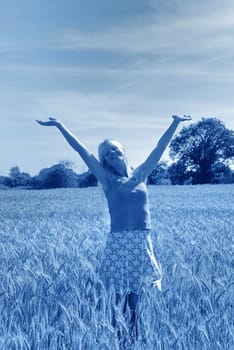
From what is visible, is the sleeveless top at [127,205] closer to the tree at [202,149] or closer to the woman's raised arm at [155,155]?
the woman's raised arm at [155,155]

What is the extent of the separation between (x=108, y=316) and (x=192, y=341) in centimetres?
59

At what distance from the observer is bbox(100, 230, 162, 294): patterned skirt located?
3387 millimetres

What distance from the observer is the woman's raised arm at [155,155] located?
138 inches

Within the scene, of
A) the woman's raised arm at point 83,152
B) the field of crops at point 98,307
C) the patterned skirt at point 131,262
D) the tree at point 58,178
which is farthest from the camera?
the tree at point 58,178

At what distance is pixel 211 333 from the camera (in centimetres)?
278

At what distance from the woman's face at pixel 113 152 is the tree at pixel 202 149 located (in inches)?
1842

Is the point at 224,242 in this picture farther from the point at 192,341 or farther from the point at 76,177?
the point at 76,177

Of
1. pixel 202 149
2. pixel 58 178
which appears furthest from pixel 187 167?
pixel 58 178

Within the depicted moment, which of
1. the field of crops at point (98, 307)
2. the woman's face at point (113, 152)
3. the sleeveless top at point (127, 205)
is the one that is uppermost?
the woman's face at point (113, 152)

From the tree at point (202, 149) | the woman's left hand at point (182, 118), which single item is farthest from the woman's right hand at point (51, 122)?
the tree at point (202, 149)

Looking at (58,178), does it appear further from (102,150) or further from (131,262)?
(131,262)

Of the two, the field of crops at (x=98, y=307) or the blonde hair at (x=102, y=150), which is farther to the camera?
the blonde hair at (x=102, y=150)

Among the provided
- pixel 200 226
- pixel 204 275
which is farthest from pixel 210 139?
pixel 204 275

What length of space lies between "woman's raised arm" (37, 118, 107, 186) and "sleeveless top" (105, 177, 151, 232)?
0.10m
